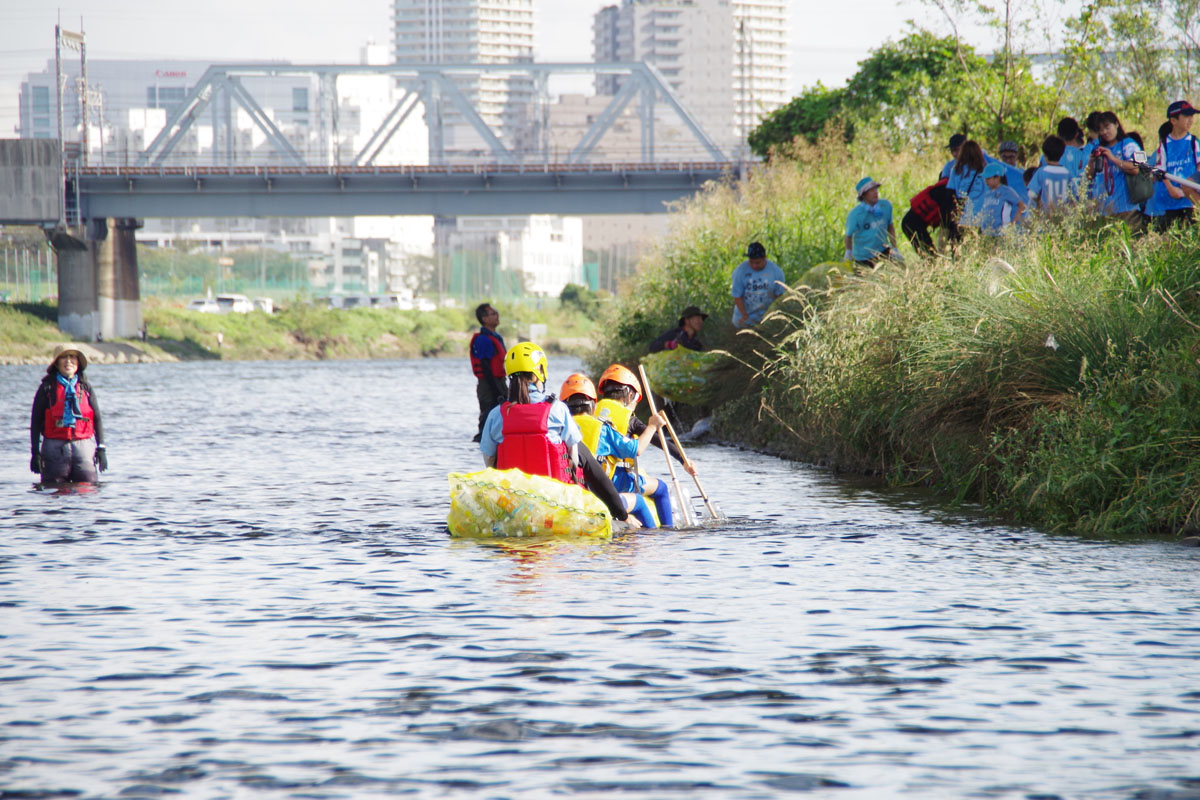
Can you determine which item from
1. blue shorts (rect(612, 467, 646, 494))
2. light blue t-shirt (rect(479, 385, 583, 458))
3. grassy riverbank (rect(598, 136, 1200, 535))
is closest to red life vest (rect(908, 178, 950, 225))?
grassy riverbank (rect(598, 136, 1200, 535))

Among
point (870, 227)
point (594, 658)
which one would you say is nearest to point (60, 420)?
point (594, 658)

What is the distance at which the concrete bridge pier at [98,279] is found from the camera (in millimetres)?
65812

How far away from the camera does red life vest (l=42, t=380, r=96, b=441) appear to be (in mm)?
13477

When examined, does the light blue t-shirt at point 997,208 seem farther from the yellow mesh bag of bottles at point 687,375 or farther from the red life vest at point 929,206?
the yellow mesh bag of bottles at point 687,375

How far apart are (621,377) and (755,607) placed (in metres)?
3.00

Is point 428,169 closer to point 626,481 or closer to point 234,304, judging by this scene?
point 234,304

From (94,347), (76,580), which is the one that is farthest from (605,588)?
(94,347)

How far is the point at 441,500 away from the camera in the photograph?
543 inches

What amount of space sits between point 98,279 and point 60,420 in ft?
185

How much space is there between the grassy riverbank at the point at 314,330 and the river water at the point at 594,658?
193ft

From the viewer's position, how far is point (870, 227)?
17547mm

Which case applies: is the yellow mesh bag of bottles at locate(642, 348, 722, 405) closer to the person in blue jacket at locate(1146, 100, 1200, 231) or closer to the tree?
the person in blue jacket at locate(1146, 100, 1200, 231)

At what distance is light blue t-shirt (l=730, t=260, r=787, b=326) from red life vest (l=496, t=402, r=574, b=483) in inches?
354

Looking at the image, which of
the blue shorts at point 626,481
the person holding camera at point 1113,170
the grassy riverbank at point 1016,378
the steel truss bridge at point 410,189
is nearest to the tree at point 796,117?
the steel truss bridge at point 410,189
